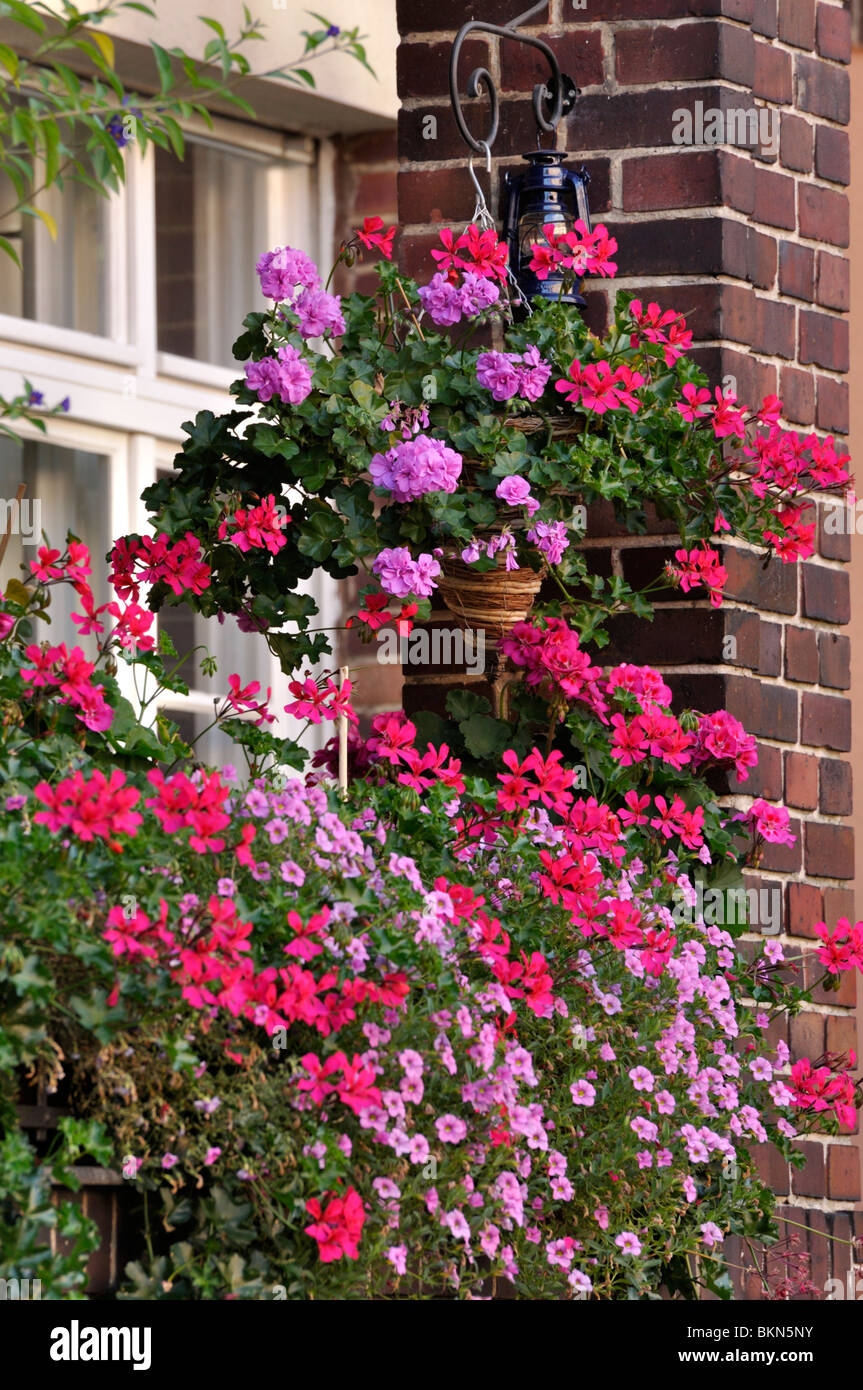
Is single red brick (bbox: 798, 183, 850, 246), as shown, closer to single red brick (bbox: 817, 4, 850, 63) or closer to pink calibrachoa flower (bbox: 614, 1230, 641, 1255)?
→ single red brick (bbox: 817, 4, 850, 63)

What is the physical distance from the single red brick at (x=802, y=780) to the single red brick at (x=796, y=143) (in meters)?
0.95

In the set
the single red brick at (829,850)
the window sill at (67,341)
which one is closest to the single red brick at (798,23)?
the single red brick at (829,850)

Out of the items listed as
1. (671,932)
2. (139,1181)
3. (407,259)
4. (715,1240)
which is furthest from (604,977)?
(407,259)

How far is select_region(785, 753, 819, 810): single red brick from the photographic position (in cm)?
310

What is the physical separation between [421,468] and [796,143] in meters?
0.99

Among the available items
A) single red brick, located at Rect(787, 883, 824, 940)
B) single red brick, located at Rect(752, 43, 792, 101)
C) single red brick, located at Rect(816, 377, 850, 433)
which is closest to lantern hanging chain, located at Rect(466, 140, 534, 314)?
single red brick, located at Rect(752, 43, 792, 101)

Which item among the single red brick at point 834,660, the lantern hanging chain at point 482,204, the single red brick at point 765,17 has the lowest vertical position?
the single red brick at point 834,660

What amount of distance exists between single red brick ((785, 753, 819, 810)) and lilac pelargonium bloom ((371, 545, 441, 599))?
2.48ft

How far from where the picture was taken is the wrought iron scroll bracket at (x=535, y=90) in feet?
9.88

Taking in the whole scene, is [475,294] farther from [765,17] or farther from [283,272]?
[765,17]

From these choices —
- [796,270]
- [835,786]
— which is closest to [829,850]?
[835,786]

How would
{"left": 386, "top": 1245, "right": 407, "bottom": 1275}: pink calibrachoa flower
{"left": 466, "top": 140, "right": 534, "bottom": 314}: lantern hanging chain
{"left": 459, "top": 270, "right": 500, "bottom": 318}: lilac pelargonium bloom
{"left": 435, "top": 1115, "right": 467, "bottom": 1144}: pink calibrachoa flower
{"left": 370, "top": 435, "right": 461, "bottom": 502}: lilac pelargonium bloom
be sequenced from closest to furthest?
{"left": 386, "top": 1245, "right": 407, "bottom": 1275}: pink calibrachoa flower
{"left": 435, "top": 1115, "right": 467, "bottom": 1144}: pink calibrachoa flower
{"left": 370, "top": 435, "right": 461, "bottom": 502}: lilac pelargonium bloom
{"left": 459, "top": 270, "right": 500, "bottom": 318}: lilac pelargonium bloom
{"left": 466, "top": 140, "right": 534, "bottom": 314}: lantern hanging chain

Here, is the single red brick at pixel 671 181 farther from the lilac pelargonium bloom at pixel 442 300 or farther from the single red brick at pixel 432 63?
the lilac pelargonium bloom at pixel 442 300

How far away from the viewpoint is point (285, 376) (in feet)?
8.79
